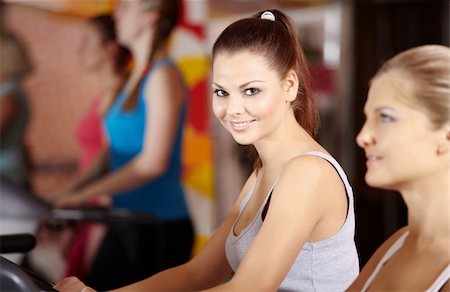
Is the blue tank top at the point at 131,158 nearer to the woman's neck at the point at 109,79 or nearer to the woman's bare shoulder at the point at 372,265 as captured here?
the woman's neck at the point at 109,79

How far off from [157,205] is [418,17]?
199 cm

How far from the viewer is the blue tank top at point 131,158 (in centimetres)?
360

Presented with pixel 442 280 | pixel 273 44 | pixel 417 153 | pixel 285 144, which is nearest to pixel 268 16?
pixel 273 44

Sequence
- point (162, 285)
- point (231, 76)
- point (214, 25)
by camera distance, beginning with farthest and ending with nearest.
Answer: point (214, 25) < point (162, 285) < point (231, 76)

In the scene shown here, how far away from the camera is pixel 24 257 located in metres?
3.44

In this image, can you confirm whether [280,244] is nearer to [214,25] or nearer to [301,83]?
[301,83]

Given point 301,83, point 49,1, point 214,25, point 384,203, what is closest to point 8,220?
point 49,1

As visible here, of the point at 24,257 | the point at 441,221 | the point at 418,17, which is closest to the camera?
the point at 441,221

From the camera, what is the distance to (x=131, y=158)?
362 centimetres

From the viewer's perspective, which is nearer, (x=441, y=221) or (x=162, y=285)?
(x=441, y=221)

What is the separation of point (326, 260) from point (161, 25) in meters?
2.53

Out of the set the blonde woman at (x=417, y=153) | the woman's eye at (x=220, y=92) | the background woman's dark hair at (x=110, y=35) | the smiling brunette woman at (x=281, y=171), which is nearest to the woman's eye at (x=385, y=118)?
the blonde woman at (x=417, y=153)

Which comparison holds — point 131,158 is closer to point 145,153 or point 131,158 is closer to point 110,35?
point 145,153

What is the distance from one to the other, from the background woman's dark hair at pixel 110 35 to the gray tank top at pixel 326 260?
2436 mm
